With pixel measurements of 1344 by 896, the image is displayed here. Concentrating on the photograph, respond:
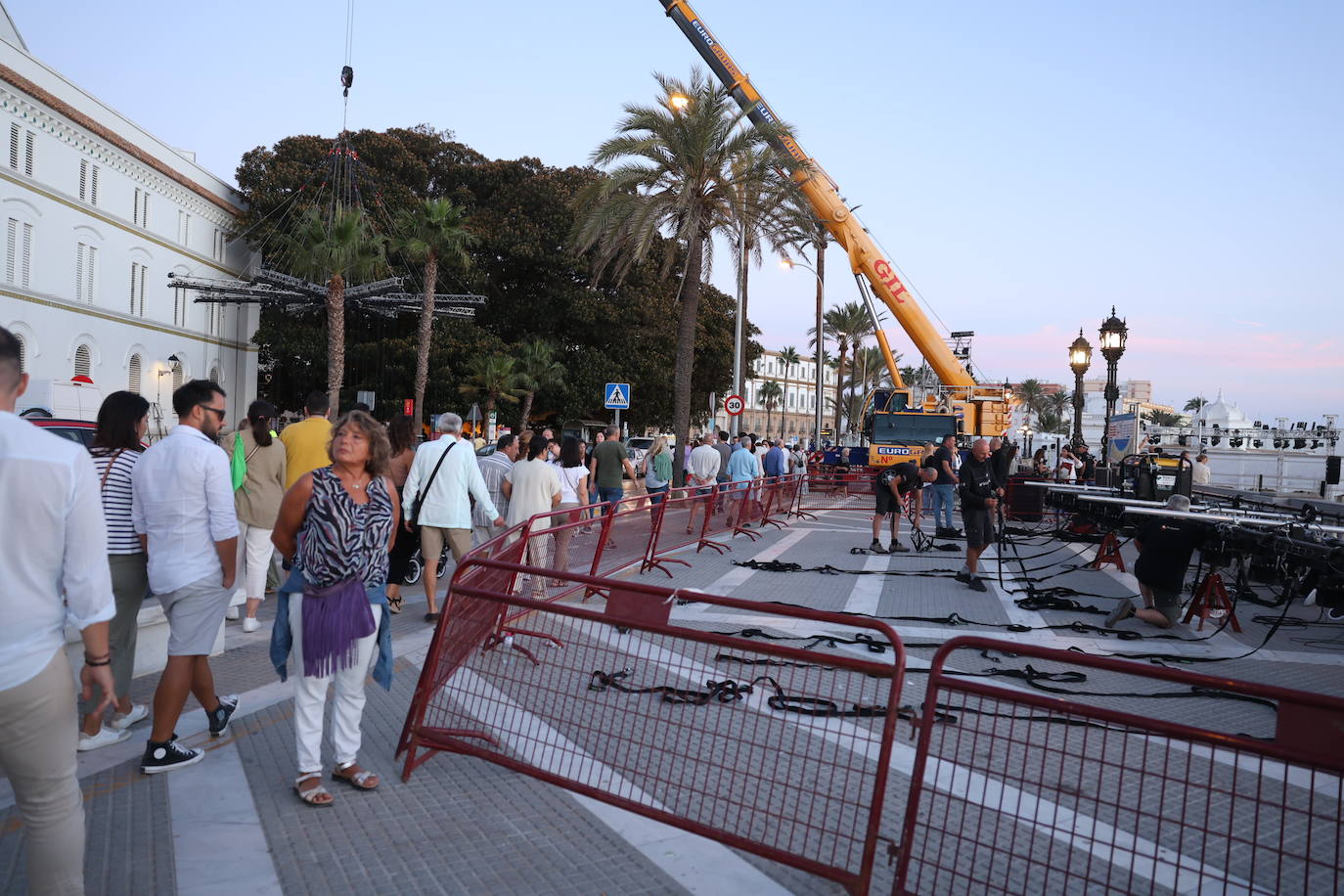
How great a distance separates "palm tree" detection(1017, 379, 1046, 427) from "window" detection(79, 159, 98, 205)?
300 feet

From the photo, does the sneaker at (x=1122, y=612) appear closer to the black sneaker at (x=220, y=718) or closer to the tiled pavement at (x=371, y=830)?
the tiled pavement at (x=371, y=830)

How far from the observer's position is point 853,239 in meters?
27.2

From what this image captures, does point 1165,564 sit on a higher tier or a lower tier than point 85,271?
lower

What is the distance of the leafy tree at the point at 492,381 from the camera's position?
3903cm

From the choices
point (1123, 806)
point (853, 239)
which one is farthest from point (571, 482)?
point (853, 239)

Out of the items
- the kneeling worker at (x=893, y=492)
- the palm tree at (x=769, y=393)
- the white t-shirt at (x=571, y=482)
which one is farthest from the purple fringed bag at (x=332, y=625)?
the palm tree at (x=769, y=393)

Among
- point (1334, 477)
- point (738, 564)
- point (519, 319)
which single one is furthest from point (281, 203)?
point (1334, 477)

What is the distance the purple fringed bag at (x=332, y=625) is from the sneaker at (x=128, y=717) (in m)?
1.68

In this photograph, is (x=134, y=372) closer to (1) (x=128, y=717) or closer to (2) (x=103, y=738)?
(1) (x=128, y=717)

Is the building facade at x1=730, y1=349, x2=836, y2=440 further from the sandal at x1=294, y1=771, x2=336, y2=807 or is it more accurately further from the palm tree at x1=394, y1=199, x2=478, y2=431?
the sandal at x1=294, y1=771, x2=336, y2=807

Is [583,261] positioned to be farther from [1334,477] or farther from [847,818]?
[847,818]

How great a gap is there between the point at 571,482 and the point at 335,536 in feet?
21.0

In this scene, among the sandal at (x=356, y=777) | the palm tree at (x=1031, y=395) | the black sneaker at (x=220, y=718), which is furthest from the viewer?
the palm tree at (x=1031, y=395)

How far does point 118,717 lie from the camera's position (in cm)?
516
